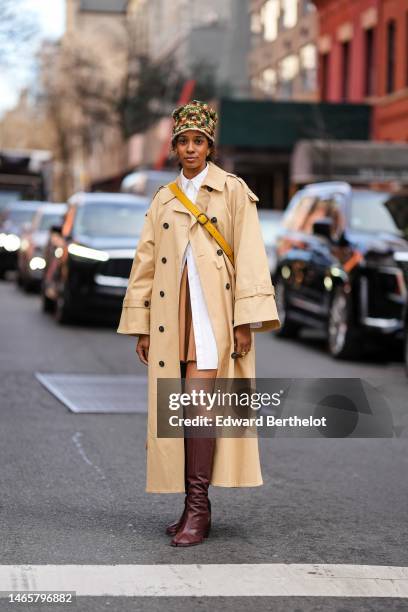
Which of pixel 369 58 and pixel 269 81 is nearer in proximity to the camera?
pixel 369 58

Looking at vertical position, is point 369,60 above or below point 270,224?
above

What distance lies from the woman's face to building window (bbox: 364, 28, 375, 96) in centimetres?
3206

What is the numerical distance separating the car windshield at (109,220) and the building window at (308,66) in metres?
24.9

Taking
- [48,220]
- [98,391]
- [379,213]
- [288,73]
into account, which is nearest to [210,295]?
[98,391]

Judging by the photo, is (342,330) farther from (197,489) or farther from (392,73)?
(392,73)

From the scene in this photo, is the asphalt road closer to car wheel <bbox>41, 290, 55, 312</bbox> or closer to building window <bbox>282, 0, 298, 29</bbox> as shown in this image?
car wheel <bbox>41, 290, 55, 312</bbox>

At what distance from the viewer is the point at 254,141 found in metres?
39.8

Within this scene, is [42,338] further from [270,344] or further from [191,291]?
[191,291]

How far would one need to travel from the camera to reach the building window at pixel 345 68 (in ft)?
131

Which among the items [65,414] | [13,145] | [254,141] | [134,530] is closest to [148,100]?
[254,141]

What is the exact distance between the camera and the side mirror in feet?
47.2

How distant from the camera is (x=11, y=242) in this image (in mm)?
30016

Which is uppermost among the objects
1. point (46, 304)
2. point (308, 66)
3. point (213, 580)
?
point (308, 66)

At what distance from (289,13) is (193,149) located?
4036 cm
